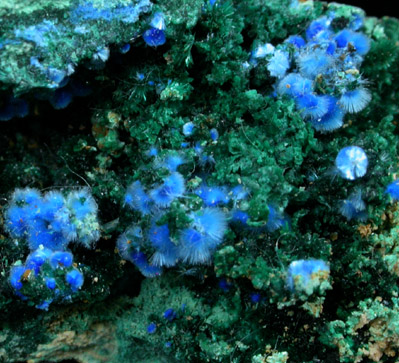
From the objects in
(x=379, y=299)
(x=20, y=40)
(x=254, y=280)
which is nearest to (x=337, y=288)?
(x=379, y=299)

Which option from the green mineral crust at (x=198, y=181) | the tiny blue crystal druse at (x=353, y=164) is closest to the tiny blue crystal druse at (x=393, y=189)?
the green mineral crust at (x=198, y=181)

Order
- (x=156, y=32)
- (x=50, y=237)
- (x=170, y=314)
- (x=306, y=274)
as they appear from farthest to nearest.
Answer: (x=170, y=314), (x=156, y=32), (x=50, y=237), (x=306, y=274)

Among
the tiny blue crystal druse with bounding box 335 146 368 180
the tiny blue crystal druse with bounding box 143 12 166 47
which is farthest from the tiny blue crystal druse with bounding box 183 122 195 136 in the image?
the tiny blue crystal druse with bounding box 335 146 368 180

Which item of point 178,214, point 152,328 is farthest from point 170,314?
point 178,214

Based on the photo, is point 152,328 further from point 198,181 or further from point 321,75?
point 321,75

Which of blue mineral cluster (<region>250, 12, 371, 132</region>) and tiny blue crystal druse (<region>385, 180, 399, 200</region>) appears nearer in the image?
tiny blue crystal druse (<region>385, 180, 399, 200</region>)

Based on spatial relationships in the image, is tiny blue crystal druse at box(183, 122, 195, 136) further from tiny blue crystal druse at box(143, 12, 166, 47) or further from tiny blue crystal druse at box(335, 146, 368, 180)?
tiny blue crystal druse at box(335, 146, 368, 180)

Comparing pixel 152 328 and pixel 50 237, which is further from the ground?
pixel 50 237

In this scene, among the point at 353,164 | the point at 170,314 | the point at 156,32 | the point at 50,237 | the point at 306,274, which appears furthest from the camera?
the point at 170,314
